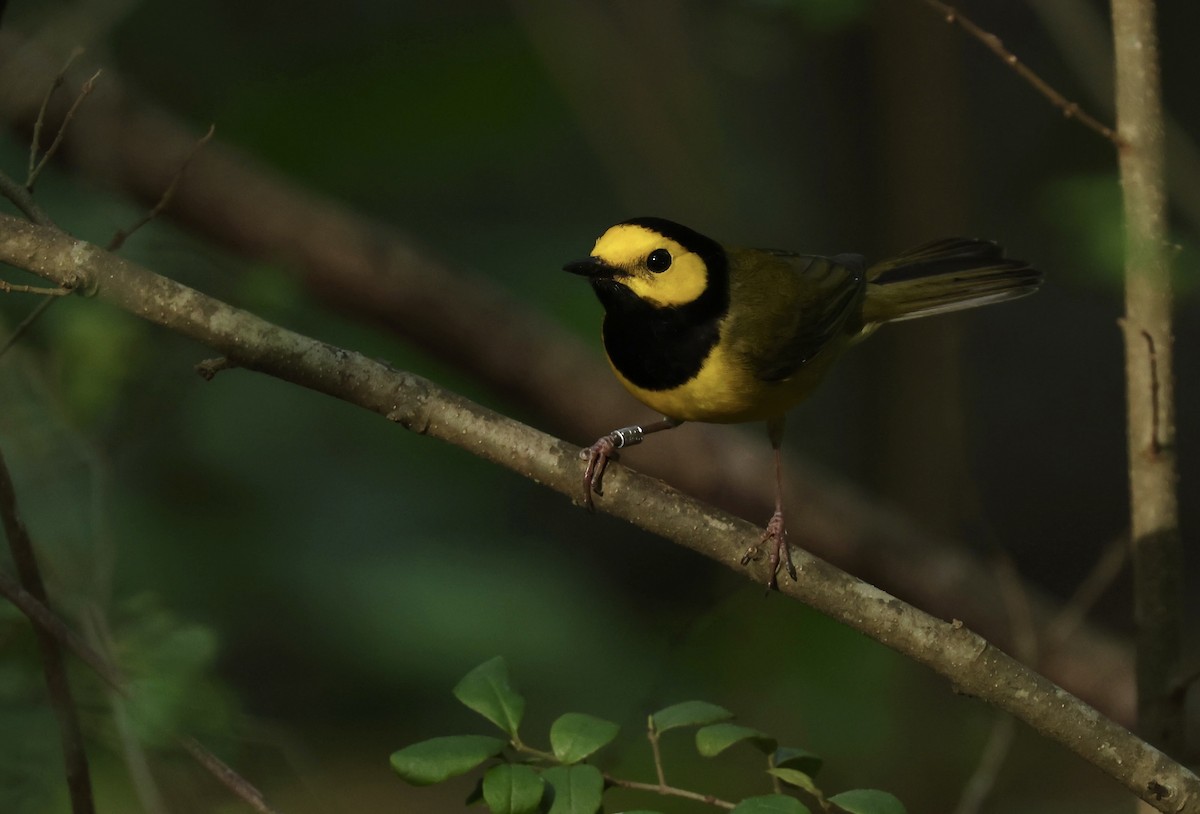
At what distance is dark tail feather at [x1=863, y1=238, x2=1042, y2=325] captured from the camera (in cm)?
388

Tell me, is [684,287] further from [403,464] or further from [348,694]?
[348,694]

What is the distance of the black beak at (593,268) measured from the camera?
2863mm

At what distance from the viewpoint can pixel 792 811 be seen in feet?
5.07

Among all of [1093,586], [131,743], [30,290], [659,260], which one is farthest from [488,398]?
[30,290]

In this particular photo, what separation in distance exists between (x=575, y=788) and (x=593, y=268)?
151cm

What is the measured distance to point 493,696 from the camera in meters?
1.74

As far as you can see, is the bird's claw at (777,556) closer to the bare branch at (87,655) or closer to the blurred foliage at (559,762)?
the blurred foliage at (559,762)

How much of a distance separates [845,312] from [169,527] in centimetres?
282

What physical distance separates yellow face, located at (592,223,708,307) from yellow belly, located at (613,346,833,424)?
181 mm

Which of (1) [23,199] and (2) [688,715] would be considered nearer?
(2) [688,715]

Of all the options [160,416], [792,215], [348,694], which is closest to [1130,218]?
[160,416]

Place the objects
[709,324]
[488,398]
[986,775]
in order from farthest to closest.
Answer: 1. [488,398]
2. [709,324]
3. [986,775]

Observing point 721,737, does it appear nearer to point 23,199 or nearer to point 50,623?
point 50,623

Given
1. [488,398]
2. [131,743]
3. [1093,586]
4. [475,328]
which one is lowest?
[131,743]
